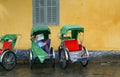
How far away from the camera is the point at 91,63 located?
11961 millimetres

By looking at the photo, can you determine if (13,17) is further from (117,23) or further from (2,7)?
(117,23)

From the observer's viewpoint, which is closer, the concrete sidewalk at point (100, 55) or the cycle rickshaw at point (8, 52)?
the cycle rickshaw at point (8, 52)

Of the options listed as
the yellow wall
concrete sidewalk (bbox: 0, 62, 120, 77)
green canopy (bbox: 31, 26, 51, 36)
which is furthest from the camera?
the yellow wall

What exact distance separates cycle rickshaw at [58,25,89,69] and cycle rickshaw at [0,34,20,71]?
59.2 inches

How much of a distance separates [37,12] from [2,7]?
120 cm

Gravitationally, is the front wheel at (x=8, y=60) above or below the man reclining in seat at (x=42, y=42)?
below

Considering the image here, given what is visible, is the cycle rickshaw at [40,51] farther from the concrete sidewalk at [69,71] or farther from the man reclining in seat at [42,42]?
the concrete sidewalk at [69,71]

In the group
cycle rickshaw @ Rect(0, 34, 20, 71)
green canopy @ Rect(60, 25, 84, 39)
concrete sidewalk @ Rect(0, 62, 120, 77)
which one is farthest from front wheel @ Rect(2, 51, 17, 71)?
green canopy @ Rect(60, 25, 84, 39)

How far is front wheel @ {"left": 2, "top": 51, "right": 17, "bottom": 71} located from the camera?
35.8 ft

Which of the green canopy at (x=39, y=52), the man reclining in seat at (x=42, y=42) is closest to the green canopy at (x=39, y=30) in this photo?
the man reclining in seat at (x=42, y=42)

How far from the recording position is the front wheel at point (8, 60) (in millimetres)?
10899

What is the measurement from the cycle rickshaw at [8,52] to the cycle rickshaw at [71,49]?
150 cm

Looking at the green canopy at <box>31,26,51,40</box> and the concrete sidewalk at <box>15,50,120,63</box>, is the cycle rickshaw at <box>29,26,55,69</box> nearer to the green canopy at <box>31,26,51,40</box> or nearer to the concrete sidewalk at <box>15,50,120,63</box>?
the green canopy at <box>31,26,51,40</box>

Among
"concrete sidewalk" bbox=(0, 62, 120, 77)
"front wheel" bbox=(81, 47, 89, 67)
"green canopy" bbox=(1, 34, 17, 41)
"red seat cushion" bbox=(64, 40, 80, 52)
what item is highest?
"green canopy" bbox=(1, 34, 17, 41)
